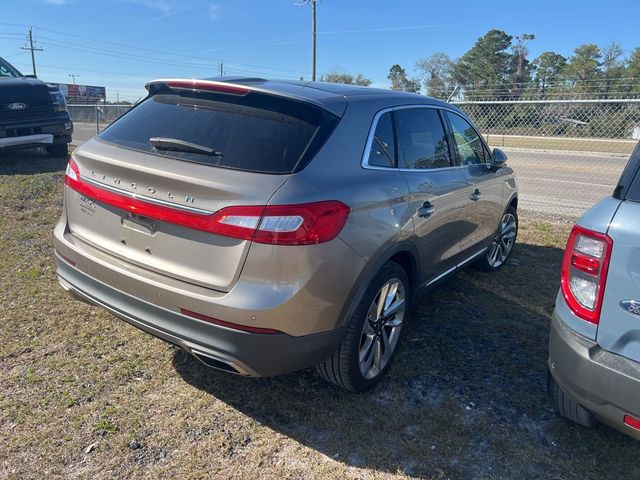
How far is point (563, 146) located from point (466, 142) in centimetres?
1661

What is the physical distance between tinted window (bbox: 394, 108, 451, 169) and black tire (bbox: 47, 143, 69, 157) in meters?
8.37

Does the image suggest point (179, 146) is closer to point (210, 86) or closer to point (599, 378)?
point (210, 86)

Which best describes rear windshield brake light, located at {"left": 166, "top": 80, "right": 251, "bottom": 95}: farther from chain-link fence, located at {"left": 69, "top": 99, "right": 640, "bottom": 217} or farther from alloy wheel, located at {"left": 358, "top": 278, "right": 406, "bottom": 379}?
chain-link fence, located at {"left": 69, "top": 99, "right": 640, "bottom": 217}

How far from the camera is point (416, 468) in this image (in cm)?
260

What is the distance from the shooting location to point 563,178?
49.4ft

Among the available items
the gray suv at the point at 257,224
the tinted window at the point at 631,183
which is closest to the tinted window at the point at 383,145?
the gray suv at the point at 257,224

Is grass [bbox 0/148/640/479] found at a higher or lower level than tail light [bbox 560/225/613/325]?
lower

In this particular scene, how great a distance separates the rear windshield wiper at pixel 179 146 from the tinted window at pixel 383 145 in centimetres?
92

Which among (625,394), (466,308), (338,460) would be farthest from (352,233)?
(466,308)

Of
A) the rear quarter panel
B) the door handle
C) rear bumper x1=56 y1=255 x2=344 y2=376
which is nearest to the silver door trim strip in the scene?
the door handle

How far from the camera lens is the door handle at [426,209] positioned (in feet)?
11.0

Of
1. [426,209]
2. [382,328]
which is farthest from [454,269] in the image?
[382,328]

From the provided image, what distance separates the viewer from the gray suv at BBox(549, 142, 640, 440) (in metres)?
2.13

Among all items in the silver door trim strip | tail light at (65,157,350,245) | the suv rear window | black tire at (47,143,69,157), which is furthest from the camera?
black tire at (47,143,69,157)
